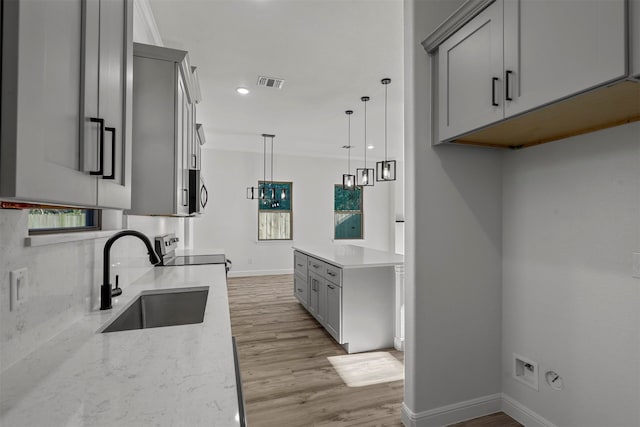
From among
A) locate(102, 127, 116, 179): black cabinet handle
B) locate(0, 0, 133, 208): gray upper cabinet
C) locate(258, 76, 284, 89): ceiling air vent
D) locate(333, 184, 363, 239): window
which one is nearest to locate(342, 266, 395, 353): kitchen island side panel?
locate(258, 76, 284, 89): ceiling air vent

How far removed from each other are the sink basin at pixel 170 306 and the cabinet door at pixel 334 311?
1.49m

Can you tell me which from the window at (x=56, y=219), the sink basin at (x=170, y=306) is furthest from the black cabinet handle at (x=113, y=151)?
the sink basin at (x=170, y=306)

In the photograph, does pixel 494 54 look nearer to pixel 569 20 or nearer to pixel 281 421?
pixel 569 20

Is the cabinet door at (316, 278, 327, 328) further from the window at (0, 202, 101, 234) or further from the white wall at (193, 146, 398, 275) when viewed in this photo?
the white wall at (193, 146, 398, 275)

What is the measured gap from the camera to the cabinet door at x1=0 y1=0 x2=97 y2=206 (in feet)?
1.58

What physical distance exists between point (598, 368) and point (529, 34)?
5.39 feet

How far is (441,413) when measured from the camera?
1956mm

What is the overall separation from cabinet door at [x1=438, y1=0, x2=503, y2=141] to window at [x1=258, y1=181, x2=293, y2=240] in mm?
5708

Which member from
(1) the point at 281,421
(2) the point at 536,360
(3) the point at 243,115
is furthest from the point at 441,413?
(3) the point at 243,115

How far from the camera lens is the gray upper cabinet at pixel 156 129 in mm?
1704

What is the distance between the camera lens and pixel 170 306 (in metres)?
1.92

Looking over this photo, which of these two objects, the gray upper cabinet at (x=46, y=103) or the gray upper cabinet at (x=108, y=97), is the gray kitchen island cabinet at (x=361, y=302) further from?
the gray upper cabinet at (x=46, y=103)

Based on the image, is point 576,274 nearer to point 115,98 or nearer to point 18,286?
point 115,98

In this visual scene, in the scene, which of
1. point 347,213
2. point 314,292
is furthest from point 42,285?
point 347,213
